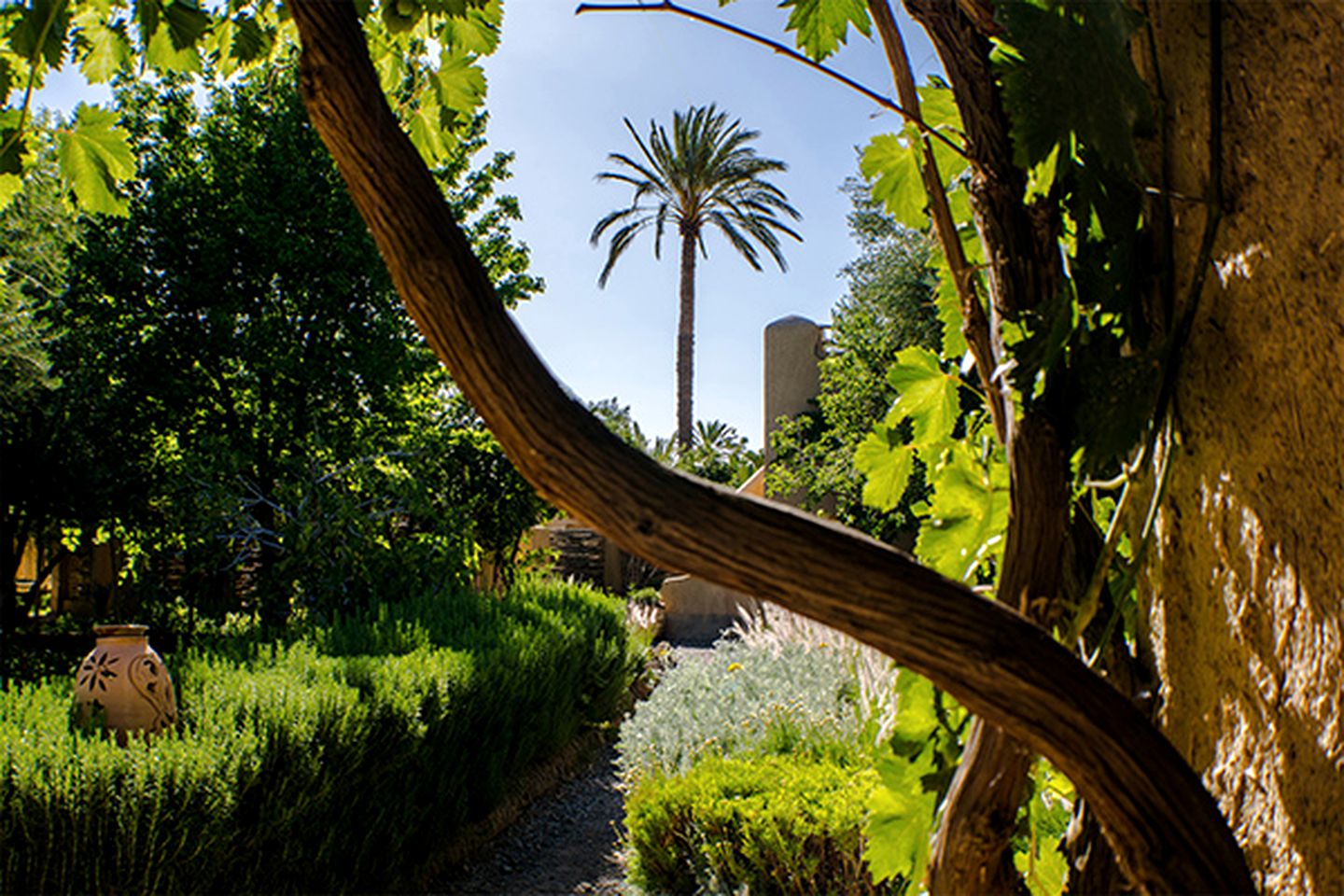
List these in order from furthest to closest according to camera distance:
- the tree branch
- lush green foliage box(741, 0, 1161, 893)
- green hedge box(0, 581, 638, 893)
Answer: green hedge box(0, 581, 638, 893) → the tree branch → lush green foliage box(741, 0, 1161, 893)

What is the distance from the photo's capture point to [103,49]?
1358 mm

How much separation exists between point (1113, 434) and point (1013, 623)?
20 cm

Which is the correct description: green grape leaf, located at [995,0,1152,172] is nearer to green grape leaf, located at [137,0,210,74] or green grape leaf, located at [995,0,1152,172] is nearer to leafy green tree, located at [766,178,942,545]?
green grape leaf, located at [137,0,210,74]

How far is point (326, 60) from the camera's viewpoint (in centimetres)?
56

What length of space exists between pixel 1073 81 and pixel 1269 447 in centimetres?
27

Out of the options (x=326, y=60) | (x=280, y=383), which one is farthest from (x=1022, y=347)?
(x=280, y=383)

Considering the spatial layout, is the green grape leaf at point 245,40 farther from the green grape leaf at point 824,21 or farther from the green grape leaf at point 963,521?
the green grape leaf at point 963,521

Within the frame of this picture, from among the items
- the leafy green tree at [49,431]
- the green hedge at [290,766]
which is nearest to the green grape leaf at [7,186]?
the green hedge at [290,766]

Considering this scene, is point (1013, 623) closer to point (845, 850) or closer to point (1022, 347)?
point (1022, 347)

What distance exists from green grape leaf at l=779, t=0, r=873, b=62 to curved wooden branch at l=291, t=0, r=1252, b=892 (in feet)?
2.22

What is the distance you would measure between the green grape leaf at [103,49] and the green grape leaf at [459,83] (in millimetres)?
448

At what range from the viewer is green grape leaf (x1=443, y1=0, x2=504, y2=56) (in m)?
1.38

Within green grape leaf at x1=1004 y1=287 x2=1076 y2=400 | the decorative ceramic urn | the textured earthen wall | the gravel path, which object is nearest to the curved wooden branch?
the textured earthen wall

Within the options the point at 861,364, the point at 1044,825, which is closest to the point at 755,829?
the point at 1044,825
